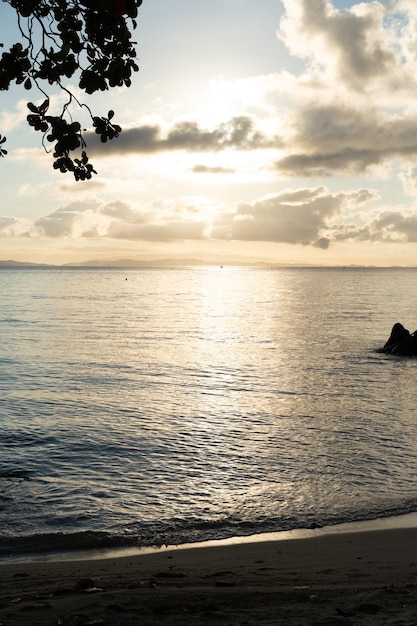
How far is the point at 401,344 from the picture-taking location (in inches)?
1702

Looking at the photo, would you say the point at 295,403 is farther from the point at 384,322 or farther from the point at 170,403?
the point at 384,322

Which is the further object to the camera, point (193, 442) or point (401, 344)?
point (401, 344)

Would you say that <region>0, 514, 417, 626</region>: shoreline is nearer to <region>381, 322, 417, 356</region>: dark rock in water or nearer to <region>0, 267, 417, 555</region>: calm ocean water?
<region>0, 267, 417, 555</region>: calm ocean water

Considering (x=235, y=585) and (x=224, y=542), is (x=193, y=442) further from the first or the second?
(x=235, y=585)

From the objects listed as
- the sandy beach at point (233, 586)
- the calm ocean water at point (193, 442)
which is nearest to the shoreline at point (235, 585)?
the sandy beach at point (233, 586)

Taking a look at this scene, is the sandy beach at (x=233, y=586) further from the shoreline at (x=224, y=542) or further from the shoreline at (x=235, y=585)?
the shoreline at (x=224, y=542)

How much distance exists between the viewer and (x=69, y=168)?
591 centimetres

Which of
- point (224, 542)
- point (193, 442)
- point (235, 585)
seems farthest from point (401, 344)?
point (235, 585)

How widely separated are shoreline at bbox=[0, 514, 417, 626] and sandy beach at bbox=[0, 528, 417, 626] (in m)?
0.01

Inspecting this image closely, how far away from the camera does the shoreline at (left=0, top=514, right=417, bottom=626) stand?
718cm

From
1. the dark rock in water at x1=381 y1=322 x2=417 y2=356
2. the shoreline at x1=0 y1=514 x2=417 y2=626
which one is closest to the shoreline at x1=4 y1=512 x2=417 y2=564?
the shoreline at x1=0 y1=514 x2=417 y2=626

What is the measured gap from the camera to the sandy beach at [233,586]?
717 cm

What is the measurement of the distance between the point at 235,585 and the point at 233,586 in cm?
7

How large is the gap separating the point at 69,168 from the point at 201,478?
11438 mm
